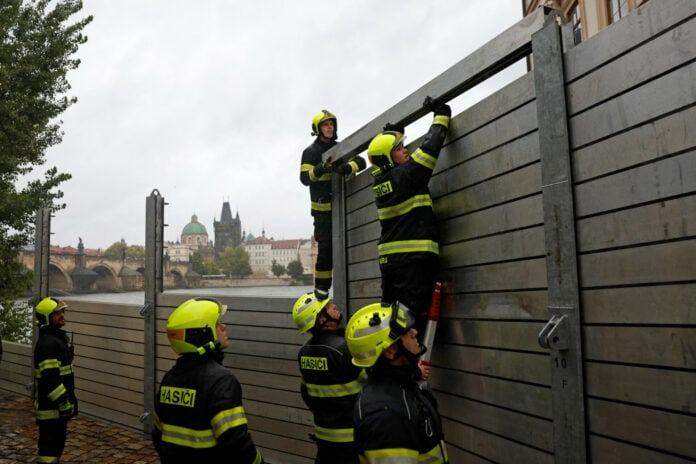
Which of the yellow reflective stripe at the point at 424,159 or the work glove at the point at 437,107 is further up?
the work glove at the point at 437,107

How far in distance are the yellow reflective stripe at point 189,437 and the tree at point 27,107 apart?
12719 millimetres

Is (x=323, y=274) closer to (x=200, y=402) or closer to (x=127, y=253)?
(x=200, y=402)

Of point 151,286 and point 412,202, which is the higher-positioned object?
point 412,202

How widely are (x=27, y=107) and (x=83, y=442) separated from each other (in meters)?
10.1

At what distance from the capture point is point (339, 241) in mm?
6383

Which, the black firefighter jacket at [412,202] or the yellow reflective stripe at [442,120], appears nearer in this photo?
the black firefighter jacket at [412,202]

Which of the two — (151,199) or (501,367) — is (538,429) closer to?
(501,367)

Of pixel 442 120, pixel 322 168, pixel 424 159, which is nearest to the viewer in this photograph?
pixel 424 159

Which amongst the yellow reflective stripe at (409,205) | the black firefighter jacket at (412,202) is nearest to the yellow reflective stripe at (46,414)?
the black firefighter jacket at (412,202)

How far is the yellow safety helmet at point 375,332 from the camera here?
279 centimetres

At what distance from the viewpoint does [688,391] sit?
234 centimetres

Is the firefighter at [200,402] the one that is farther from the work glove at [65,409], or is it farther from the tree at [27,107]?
the tree at [27,107]

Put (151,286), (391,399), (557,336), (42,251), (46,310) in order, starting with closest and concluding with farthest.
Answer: (391,399) < (557,336) < (46,310) < (151,286) < (42,251)

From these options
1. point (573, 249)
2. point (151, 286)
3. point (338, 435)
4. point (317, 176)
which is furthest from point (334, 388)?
point (151, 286)
